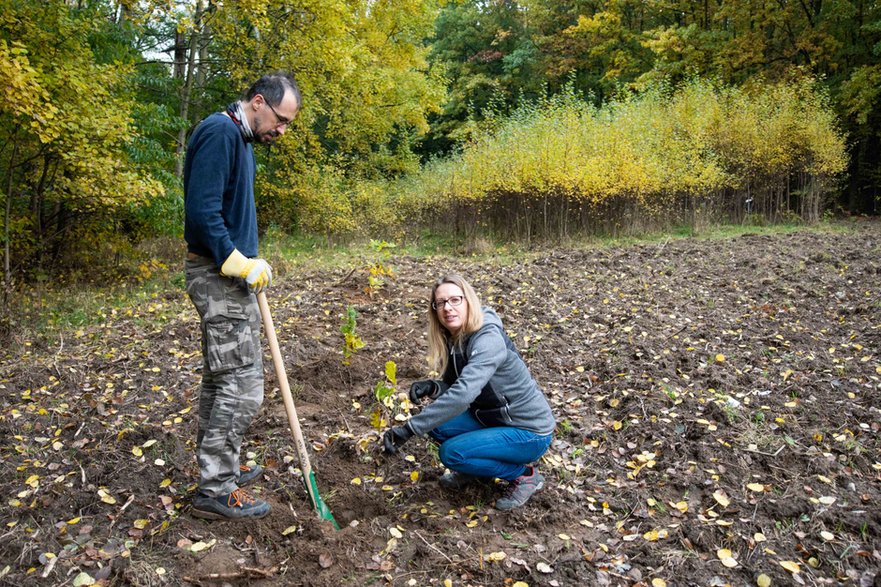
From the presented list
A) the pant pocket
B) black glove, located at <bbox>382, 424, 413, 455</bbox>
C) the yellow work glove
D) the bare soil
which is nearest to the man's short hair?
the yellow work glove

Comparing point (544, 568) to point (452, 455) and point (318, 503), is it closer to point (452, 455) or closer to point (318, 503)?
point (452, 455)

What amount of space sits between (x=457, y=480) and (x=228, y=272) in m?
1.44

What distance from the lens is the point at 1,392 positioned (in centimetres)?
396

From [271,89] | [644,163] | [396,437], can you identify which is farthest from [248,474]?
[644,163]

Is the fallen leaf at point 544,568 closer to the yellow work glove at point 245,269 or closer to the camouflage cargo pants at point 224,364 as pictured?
the camouflage cargo pants at point 224,364

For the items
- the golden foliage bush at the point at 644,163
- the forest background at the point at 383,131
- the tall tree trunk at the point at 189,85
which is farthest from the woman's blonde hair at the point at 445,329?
the tall tree trunk at the point at 189,85

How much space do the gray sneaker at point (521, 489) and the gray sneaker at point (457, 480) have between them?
0.19m

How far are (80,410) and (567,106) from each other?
10468mm

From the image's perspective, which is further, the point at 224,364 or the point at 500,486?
the point at 500,486

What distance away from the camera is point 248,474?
9.56 ft

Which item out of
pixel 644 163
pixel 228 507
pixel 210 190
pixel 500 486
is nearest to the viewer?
pixel 210 190

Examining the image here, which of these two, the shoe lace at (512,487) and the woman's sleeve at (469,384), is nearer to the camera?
the woman's sleeve at (469,384)

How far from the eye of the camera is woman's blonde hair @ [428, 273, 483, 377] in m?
2.63

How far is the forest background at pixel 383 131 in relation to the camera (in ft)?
21.4
